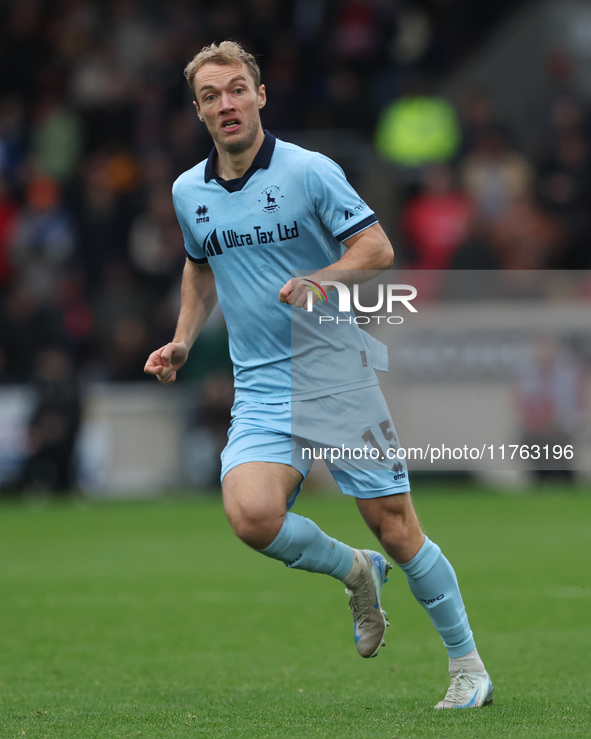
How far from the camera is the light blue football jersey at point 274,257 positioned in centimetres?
525

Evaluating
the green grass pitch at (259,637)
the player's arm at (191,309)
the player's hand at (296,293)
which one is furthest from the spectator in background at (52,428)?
the player's hand at (296,293)

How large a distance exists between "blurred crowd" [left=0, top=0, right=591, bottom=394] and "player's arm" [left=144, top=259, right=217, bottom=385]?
9.98 metres

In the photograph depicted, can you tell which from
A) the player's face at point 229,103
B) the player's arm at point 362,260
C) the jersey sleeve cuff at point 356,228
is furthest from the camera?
the player's face at point 229,103

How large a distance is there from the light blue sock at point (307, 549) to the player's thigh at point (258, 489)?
0.29 ft

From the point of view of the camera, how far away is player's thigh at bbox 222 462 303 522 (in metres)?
5.09

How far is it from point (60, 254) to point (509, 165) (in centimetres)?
566

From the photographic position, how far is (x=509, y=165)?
16.3m

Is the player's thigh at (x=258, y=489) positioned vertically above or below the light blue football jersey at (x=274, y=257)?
below

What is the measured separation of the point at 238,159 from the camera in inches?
211

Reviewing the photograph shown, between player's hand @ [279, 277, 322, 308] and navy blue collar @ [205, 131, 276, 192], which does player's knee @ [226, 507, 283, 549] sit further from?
navy blue collar @ [205, 131, 276, 192]

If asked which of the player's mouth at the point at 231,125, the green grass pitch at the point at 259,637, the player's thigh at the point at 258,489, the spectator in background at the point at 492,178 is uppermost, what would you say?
the spectator in background at the point at 492,178

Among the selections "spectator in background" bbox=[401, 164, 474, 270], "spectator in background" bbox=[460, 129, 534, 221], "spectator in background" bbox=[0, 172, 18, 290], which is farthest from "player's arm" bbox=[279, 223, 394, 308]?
"spectator in background" bbox=[0, 172, 18, 290]

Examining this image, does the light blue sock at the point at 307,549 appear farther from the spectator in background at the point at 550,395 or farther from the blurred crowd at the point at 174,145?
the blurred crowd at the point at 174,145

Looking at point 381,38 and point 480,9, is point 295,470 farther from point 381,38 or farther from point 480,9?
point 480,9
